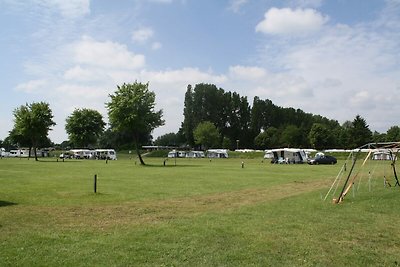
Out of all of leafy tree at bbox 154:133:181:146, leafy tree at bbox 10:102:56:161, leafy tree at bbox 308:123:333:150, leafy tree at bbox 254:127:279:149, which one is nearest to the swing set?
leafy tree at bbox 10:102:56:161

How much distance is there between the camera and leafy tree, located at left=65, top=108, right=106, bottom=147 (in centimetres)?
11162

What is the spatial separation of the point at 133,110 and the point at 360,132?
68.1 metres

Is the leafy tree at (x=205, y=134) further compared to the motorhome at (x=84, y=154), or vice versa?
the leafy tree at (x=205, y=134)

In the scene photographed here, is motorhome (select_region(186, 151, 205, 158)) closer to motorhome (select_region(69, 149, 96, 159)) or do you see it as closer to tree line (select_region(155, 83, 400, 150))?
tree line (select_region(155, 83, 400, 150))

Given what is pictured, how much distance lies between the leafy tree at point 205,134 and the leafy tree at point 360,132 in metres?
39.1

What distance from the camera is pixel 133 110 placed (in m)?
62.0

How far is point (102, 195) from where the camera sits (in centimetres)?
2075

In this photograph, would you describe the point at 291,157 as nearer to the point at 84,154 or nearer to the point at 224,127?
the point at 84,154

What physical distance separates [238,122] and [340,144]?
33980 mm

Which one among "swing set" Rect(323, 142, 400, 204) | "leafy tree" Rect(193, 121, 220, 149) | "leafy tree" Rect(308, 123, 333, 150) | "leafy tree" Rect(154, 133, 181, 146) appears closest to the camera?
"swing set" Rect(323, 142, 400, 204)

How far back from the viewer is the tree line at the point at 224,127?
10198 centimetres

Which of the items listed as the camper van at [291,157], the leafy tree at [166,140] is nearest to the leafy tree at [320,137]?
the camper van at [291,157]

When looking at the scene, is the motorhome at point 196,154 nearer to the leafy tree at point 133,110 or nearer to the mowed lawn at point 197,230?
the leafy tree at point 133,110

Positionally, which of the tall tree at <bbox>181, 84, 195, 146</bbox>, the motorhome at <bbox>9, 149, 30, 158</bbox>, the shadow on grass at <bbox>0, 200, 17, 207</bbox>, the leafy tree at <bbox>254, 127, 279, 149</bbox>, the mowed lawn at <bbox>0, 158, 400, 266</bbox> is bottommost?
the mowed lawn at <bbox>0, 158, 400, 266</bbox>
